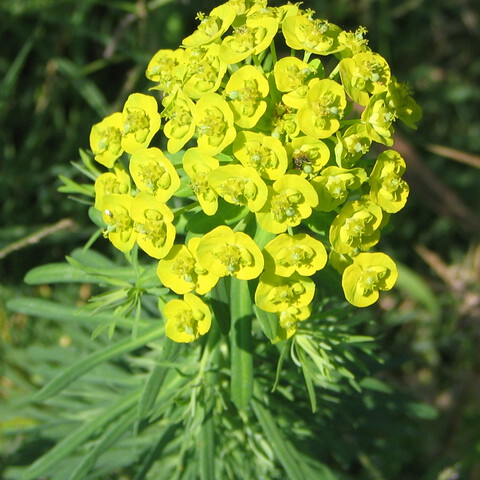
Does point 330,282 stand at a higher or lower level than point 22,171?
lower

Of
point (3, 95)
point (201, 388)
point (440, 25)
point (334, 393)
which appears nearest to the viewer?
point (201, 388)

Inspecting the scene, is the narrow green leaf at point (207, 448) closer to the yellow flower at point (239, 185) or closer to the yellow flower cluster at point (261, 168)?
the yellow flower cluster at point (261, 168)

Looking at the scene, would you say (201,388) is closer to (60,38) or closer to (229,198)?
(229,198)

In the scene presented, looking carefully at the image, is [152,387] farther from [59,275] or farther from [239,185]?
[239,185]

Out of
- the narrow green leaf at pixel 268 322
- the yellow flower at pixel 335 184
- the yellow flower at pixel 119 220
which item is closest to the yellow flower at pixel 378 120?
the yellow flower at pixel 335 184

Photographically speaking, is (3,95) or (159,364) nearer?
(159,364)

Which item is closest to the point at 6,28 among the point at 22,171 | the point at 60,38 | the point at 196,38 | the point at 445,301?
the point at 60,38

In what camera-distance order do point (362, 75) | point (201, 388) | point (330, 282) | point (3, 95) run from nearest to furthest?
point (362, 75) < point (330, 282) < point (201, 388) < point (3, 95)

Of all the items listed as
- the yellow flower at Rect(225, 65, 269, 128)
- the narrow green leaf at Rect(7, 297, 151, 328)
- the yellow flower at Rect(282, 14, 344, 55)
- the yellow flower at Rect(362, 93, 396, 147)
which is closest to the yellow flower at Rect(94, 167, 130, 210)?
the yellow flower at Rect(225, 65, 269, 128)

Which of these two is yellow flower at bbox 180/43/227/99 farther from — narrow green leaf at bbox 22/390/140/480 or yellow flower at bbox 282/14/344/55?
narrow green leaf at bbox 22/390/140/480
